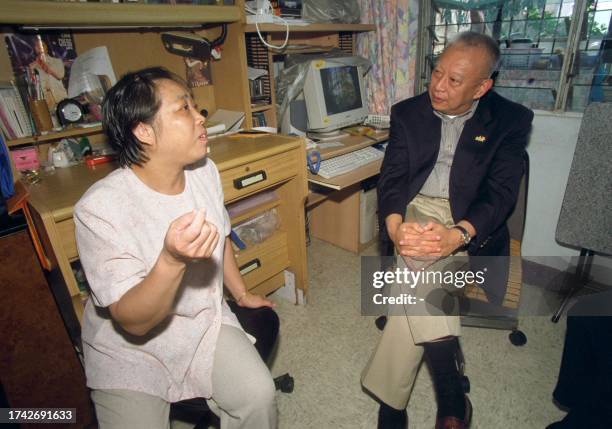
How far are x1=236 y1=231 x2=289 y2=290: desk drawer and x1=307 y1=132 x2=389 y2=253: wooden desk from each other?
412 mm

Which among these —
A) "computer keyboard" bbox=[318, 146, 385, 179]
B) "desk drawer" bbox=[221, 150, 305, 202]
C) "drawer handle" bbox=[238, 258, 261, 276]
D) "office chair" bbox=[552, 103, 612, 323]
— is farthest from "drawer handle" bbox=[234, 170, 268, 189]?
"office chair" bbox=[552, 103, 612, 323]

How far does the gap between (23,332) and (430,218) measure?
4.77 feet

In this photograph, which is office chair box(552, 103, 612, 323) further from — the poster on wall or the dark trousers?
the poster on wall

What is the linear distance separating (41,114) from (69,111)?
10 centimetres

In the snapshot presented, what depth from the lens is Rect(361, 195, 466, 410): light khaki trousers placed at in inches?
49.3

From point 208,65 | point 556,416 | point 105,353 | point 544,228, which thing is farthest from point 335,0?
point 556,416

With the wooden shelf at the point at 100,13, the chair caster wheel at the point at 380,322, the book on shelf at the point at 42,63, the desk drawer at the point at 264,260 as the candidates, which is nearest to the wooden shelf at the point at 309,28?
the wooden shelf at the point at 100,13

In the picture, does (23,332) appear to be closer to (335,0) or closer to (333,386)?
(333,386)

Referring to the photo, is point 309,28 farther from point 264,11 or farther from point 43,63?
point 43,63

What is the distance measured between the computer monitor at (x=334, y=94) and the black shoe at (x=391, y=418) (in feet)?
4.82

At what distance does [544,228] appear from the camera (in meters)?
2.14

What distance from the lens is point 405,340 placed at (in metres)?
1.30

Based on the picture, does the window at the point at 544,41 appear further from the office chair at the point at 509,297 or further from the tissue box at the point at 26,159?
the tissue box at the point at 26,159

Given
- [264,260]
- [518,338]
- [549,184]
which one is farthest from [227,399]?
[549,184]
